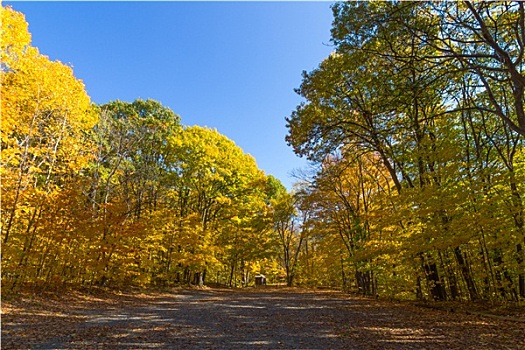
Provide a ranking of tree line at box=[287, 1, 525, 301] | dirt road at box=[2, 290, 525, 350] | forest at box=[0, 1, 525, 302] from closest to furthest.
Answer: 1. dirt road at box=[2, 290, 525, 350]
2. tree line at box=[287, 1, 525, 301]
3. forest at box=[0, 1, 525, 302]

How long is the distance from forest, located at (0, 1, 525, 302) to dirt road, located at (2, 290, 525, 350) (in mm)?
2082

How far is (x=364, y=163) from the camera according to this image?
53.4 ft

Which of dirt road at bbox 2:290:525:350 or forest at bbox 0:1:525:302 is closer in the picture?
dirt road at bbox 2:290:525:350

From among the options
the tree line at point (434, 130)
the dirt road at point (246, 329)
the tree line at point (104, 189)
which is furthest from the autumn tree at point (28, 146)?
the tree line at point (434, 130)

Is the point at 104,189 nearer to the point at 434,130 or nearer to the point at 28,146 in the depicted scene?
the point at 28,146

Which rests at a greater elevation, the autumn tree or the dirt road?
the autumn tree

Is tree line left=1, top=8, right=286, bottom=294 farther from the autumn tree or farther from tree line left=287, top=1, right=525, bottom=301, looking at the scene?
tree line left=287, top=1, right=525, bottom=301

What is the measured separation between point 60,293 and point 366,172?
1467 cm

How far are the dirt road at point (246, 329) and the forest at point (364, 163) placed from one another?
208cm

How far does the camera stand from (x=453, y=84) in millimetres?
9250

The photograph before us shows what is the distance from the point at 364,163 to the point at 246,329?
11.9 m

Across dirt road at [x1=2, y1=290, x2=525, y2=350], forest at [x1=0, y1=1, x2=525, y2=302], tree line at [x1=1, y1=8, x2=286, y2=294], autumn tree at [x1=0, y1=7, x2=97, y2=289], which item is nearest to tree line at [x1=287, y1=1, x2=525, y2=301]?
forest at [x1=0, y1=1, x2=525, y2=302]

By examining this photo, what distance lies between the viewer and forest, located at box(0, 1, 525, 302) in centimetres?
728

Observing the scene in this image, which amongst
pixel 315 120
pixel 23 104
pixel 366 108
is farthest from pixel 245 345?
pixel 23 104
